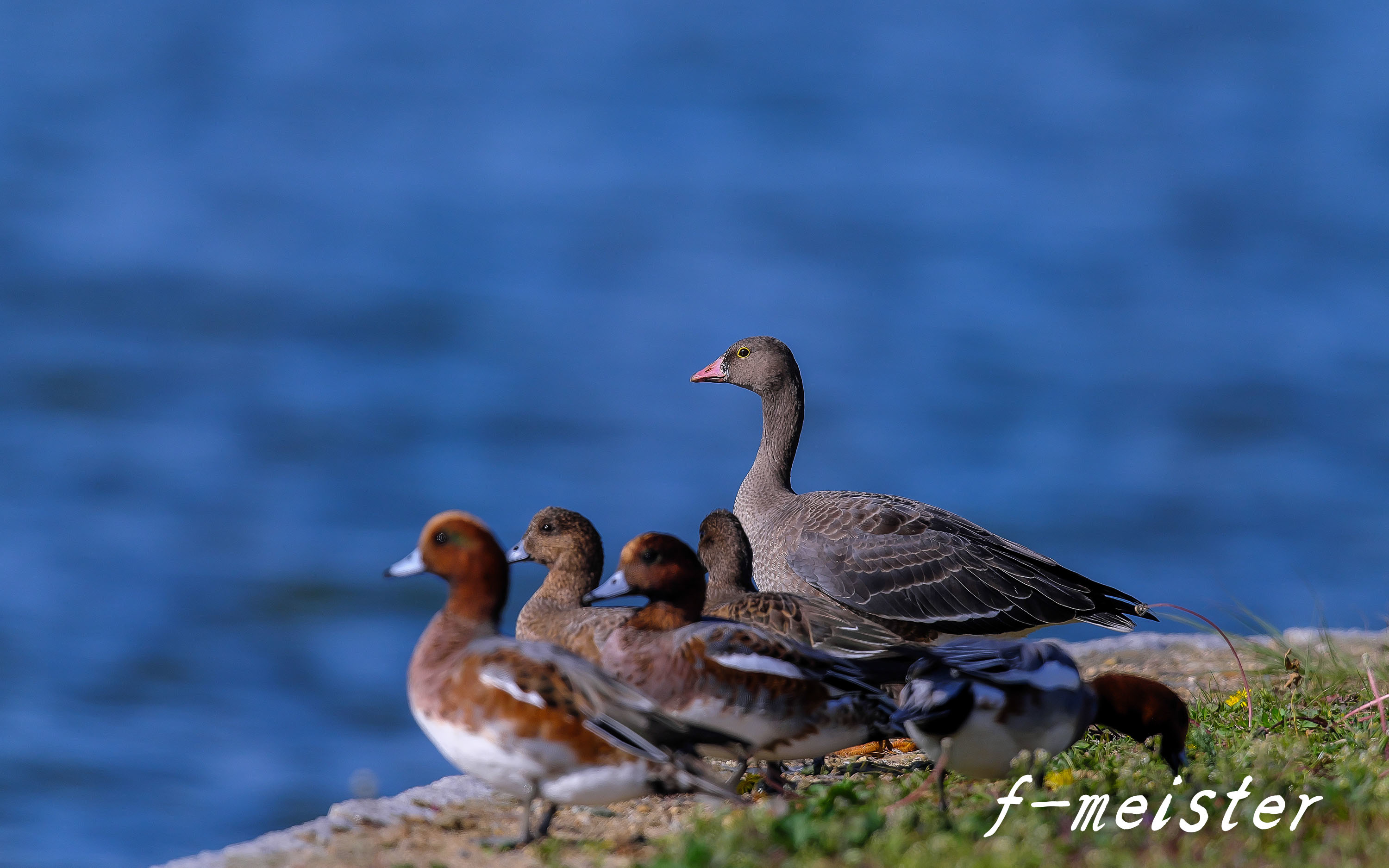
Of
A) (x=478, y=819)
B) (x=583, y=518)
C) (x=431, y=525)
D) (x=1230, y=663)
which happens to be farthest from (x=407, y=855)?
(x=1230, y=663)

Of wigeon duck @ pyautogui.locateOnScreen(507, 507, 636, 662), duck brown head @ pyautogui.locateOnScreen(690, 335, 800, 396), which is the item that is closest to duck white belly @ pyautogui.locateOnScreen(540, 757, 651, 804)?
wigeon duck @ pyautogui.locateOnScreen(507, 507, 636, 662)

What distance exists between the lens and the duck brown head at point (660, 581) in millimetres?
5789

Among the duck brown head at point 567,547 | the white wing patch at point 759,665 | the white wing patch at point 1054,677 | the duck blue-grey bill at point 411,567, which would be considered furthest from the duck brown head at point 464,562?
the white wing patch at point 1054,677

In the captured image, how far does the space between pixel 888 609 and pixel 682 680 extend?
2.53 meters

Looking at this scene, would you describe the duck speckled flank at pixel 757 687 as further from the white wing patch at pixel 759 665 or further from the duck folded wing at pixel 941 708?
the duck folded wing at pixel 941 708

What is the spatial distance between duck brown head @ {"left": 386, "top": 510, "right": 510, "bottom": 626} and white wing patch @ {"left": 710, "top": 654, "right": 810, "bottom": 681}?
0.88m

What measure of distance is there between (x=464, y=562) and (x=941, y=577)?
11.2 ft

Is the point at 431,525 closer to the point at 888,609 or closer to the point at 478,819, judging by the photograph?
the point at 478,819

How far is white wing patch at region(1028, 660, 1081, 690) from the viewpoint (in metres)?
5.06

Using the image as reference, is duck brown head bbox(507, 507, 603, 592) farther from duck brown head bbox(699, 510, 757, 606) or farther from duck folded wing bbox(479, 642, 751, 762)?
duck folded wing bbox(479, 642, 751, 762)

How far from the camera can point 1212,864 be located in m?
4.23

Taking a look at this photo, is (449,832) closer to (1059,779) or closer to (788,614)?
(788,614)

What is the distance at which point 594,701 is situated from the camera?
471 centimetres

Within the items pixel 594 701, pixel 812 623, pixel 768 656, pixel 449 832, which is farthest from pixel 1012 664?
pixel 449 832
